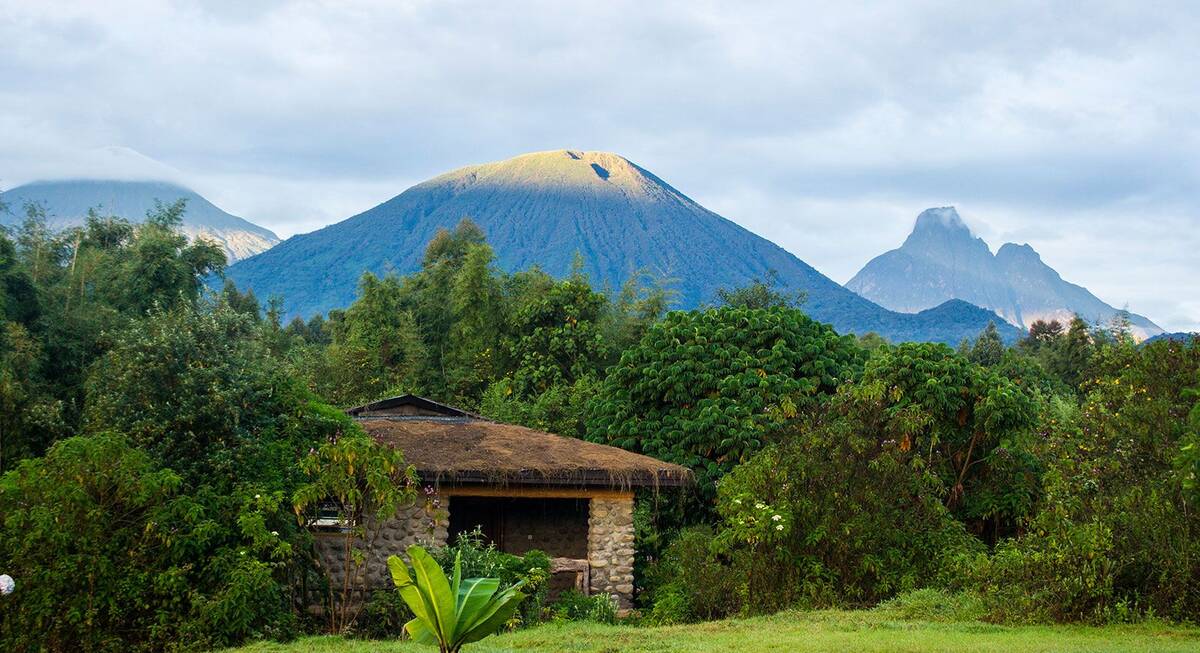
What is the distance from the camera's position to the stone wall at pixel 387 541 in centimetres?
1401

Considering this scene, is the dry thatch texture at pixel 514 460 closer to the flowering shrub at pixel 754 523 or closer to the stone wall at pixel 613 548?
the stone wall at pixel 613 548

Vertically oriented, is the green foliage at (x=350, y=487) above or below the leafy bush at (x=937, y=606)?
above

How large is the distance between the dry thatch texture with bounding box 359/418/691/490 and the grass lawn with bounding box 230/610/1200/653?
3.68m

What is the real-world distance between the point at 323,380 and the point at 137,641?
20.5 meters

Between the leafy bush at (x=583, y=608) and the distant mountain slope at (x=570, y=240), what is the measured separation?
336 feet

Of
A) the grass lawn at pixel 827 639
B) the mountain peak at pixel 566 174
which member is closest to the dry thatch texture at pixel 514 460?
the grass lawn at pixel 827 639

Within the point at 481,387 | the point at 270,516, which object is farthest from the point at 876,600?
the point at 481,387

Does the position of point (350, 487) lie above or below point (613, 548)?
above

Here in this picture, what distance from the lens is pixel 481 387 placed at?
3069 cm

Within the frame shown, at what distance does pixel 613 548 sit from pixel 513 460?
6.28 ft

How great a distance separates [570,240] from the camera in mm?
127250

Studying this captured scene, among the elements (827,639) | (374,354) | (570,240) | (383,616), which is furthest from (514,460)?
(570,240)

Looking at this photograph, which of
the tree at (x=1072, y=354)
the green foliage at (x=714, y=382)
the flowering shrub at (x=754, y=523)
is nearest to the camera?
→ the flowering shrub at (x=754, y=523)

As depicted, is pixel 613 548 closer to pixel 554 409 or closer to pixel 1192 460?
pixel 554 409
